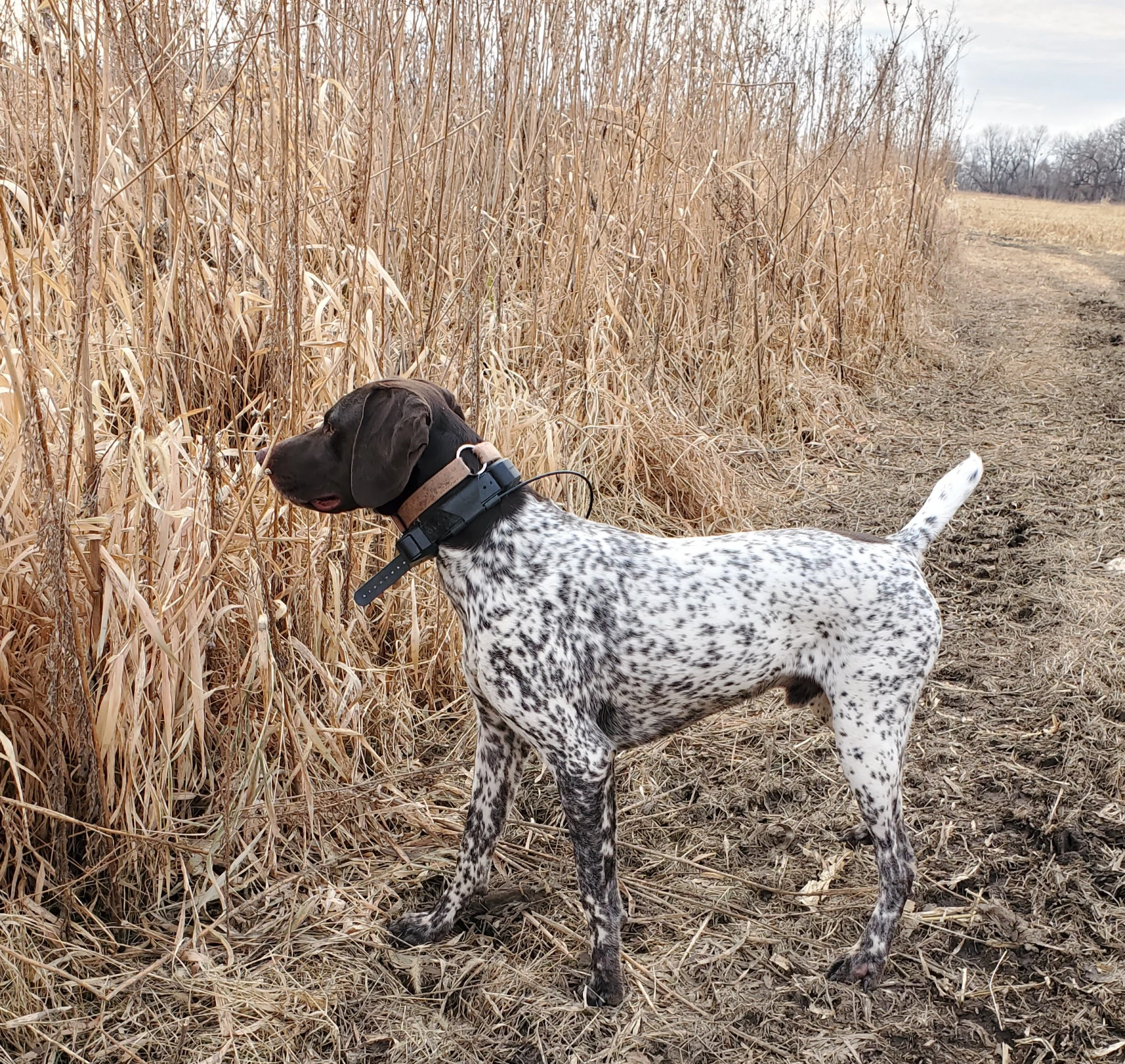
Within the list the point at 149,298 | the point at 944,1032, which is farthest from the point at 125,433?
the point at 944,1032

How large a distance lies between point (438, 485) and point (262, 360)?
1.34 meters

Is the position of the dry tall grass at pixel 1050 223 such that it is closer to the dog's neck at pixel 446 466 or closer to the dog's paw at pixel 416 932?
the dog's neck at pixel 446 466

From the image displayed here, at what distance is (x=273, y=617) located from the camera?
2.89 m

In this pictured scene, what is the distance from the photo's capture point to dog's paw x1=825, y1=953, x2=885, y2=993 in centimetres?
252

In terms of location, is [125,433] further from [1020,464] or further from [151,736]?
[1020,464]

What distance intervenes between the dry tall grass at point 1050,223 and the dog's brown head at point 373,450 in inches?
698

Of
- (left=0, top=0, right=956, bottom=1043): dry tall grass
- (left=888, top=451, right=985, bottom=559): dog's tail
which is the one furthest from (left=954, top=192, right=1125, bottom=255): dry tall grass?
(left=888, top=451, right=985, bottom=559): dog's tail

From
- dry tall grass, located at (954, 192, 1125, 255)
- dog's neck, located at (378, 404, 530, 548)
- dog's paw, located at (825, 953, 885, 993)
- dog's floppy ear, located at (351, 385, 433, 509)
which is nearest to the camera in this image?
dog's floppy ear, located at (351, 385, 433, 509)

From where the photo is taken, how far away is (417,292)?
3.67 m

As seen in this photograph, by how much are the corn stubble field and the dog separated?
0.27 metres

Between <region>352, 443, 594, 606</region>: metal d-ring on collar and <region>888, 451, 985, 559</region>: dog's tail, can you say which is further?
<region>888, 451, 985, 559</region>: dog's tail

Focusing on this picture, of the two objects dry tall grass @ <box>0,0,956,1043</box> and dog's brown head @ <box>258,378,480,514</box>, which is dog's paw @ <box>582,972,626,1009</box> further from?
dog's brown head @ <box>258,378,480,514</box>

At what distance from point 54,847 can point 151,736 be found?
0.33 m

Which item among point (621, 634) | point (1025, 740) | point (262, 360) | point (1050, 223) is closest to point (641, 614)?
point (621, 634)
